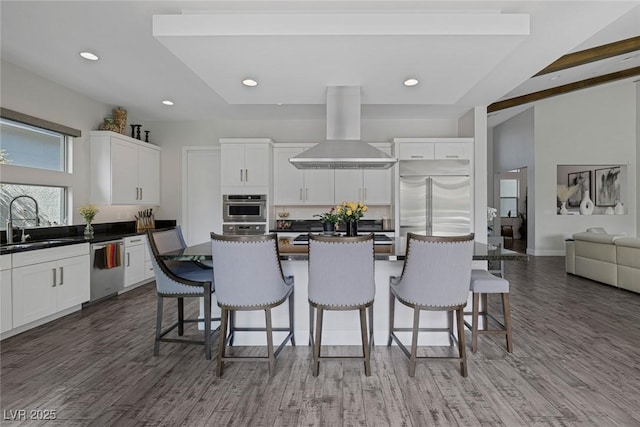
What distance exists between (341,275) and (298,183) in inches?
141

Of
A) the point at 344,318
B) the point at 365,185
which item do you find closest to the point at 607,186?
the point at 365,185

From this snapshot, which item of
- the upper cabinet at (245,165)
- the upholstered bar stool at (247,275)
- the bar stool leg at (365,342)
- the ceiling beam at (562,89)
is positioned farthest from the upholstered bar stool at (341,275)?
the ceiling beam at (562,89)

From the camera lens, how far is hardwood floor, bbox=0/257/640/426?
205cm

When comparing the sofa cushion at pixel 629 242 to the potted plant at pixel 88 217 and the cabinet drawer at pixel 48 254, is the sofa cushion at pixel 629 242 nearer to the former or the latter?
the cabinet drawer at pixel 48 254

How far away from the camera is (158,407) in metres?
2.14

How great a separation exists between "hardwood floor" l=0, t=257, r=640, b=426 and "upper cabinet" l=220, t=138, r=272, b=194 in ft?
8.95

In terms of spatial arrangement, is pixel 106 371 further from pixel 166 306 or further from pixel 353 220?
pixel 353 220

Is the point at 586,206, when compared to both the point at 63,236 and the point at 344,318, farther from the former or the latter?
the point at 63,236

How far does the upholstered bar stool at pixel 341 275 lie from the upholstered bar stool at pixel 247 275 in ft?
0.94

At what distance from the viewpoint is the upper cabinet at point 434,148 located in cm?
541

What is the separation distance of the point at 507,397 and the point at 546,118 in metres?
7.98

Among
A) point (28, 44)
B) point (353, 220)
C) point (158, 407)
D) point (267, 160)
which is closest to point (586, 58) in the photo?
point (353, 220)

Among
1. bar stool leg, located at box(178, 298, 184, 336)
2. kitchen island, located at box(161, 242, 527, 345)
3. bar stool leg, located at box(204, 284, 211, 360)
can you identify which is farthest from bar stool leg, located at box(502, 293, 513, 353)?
bar stool leg, located at box(178, 298, 184, 336)

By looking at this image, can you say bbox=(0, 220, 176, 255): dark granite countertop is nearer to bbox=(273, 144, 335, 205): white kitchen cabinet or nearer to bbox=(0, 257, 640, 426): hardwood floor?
bbox=(0, 257, 640, 426): hardwood floor
